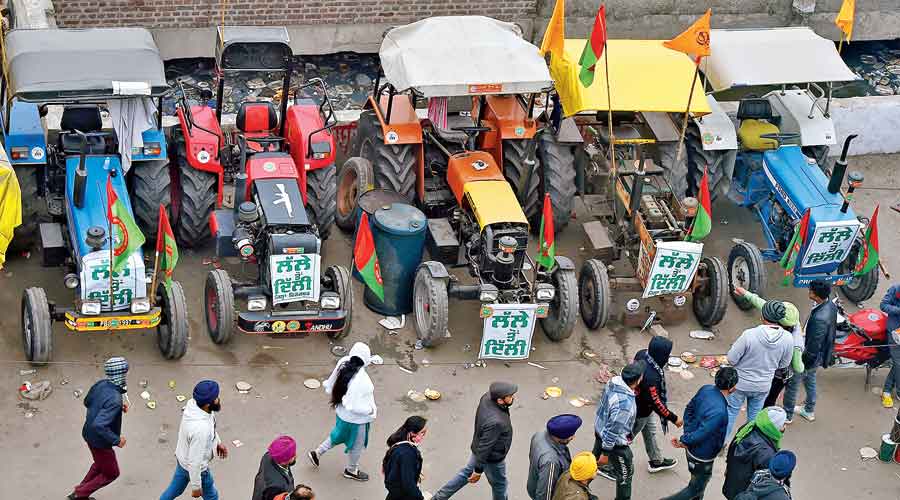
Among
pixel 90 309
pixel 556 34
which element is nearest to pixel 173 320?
pixel 90 309

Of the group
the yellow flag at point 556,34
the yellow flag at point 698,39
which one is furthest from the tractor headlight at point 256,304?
the yellow flag at point 698,39

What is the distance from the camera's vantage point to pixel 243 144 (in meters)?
12.7

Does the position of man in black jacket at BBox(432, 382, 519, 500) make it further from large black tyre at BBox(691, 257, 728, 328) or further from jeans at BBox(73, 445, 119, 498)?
large black tyre at BBox(691, 257, 728, 328)

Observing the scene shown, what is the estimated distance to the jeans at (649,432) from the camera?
1055 centimetres

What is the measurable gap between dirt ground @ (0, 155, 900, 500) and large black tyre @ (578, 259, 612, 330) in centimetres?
16

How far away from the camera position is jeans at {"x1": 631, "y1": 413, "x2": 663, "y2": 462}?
1055 centimetres

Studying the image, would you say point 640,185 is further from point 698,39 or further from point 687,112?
point 698,39

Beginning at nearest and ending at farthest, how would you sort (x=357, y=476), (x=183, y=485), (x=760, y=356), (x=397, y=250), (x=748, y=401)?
(x=183, y=485), (x=357, y=476), (x=760, y=356), (x=748, y=401), (x=397, y=250)

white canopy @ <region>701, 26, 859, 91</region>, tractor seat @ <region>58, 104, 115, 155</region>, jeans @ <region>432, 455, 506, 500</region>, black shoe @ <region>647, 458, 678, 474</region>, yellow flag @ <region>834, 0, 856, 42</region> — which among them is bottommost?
black shoe @ <region>647, 458, 678, 474</region>

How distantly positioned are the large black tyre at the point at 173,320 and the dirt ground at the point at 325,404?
0.21 metres

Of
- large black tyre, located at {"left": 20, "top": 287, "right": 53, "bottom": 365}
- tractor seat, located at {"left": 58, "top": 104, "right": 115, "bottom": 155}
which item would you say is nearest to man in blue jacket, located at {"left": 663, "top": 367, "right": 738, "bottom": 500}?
large black tyre, located at {"left": 20, "top": 287, "right": 53, "bottom": 365}

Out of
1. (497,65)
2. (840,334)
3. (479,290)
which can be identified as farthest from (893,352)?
(497,65)

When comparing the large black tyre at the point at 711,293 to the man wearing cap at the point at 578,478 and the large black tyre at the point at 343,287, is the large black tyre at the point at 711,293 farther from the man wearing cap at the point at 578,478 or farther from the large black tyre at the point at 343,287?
the man wearing cap at the point at 578,478

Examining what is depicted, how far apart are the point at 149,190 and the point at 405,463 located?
4.77 meters
